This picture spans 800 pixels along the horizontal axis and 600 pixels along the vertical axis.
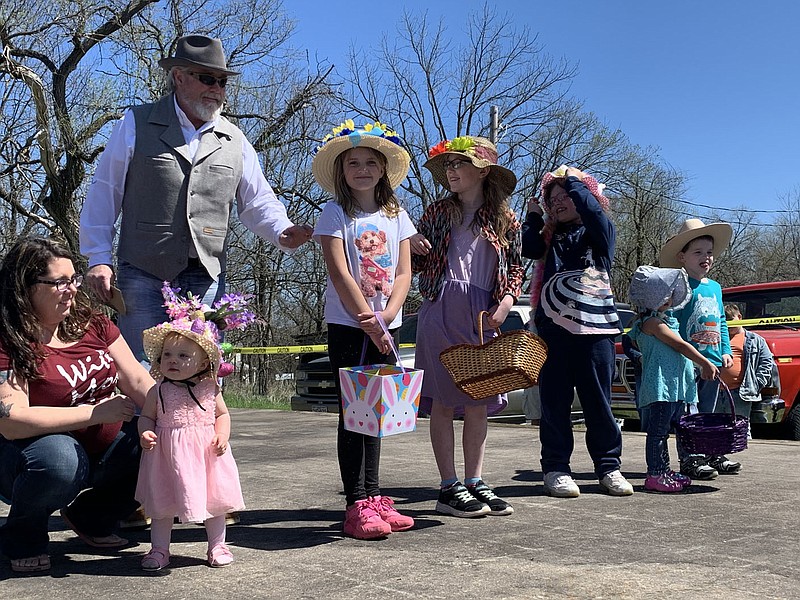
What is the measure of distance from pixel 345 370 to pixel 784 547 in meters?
2.03

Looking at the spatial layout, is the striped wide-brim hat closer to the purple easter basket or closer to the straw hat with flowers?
the purple easter basket

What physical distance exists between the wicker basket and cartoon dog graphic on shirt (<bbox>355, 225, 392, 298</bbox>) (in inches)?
18.5

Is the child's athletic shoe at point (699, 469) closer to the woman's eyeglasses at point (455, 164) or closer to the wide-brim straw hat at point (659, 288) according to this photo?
the wide-brim straw hat at point (659, 288)

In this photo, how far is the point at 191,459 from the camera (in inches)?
134

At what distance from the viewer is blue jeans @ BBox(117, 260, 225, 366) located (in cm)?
411

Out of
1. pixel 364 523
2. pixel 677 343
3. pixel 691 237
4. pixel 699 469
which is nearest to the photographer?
pixel 364 523

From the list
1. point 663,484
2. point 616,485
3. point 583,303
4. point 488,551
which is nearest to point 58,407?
point 488,551

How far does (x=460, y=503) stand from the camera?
440 cm

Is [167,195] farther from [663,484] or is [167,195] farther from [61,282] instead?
[663,484]

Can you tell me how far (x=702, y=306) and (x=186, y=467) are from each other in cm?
359

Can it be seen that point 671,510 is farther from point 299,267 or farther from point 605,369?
point 299,267

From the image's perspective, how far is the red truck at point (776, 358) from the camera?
811 centimetres

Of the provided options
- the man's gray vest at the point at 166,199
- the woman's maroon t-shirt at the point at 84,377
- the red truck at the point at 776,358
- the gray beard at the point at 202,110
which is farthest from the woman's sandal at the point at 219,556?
the red truck at the point at 776,358

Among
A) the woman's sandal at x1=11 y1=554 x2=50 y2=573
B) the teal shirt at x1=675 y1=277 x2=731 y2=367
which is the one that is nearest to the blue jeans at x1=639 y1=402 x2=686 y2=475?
the teal shirt at x1=675 y1=277 x2=731 y2=367
